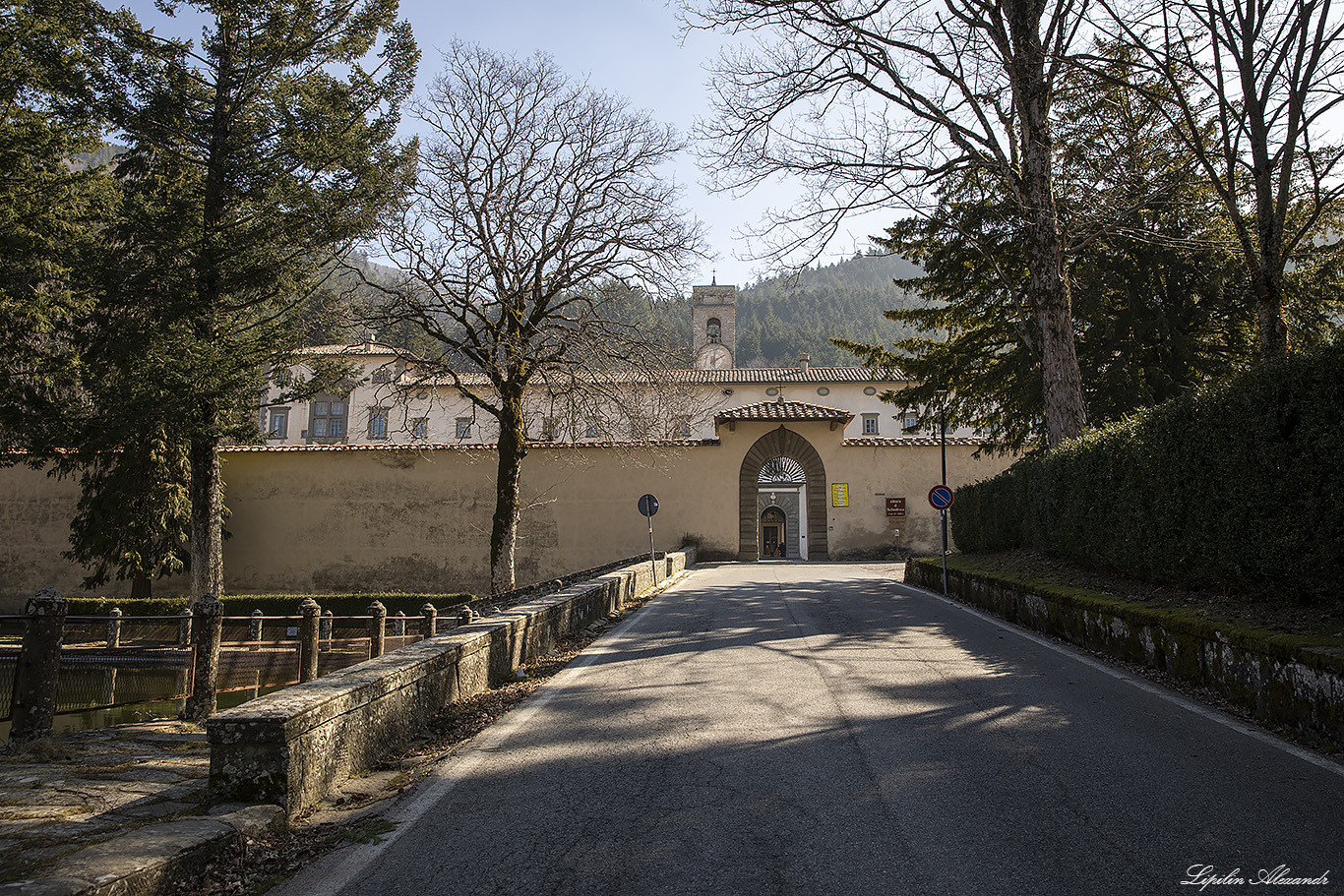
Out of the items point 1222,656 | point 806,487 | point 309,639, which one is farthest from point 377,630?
point 806,487

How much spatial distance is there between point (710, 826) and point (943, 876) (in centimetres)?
101

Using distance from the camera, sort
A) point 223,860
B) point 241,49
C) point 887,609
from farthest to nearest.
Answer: point 241,49, point 887,609, point 223,860

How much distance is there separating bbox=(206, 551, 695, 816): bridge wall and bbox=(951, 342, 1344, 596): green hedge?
20.8ft

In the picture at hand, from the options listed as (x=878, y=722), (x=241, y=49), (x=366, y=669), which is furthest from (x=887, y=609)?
(x=241, y=49)

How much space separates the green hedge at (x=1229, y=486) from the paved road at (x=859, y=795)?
1.46 meters

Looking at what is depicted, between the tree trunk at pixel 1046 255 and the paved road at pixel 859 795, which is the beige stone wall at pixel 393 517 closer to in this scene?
the tree trunk at pixel 1046 255

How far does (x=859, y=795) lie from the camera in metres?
3.89

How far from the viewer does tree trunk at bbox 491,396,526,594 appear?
1802 centimetres

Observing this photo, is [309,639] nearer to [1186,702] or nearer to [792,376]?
[1186,702]

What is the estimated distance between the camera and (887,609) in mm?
12117

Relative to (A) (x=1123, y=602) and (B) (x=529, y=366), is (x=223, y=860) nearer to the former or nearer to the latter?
(A) (x=1123, y=602)

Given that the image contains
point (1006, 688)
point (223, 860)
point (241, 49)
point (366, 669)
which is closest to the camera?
point (223, 860)

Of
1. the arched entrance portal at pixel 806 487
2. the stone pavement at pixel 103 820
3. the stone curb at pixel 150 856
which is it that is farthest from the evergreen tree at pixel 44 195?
the arched entrance portal at pixel 806 487

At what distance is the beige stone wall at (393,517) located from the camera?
81.8 feet
